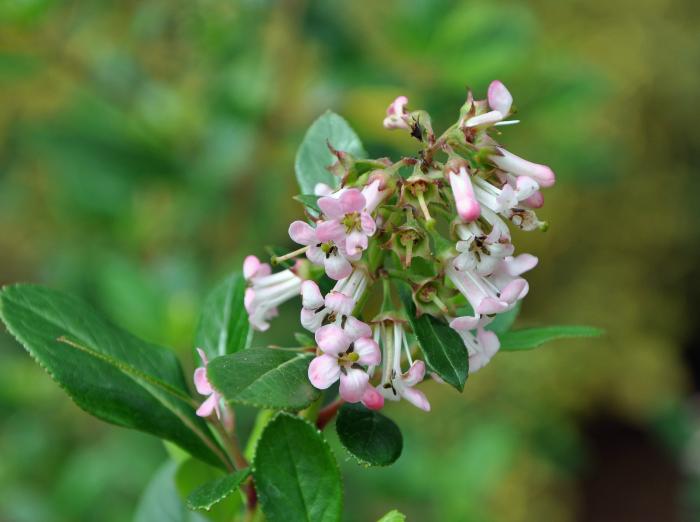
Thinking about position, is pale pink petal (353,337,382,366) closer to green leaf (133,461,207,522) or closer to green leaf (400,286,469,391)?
green leaf (400,286,469,391)

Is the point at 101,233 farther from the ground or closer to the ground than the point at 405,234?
closer to the ground

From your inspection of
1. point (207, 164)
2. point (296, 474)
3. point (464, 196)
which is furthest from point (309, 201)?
point (207, 164)

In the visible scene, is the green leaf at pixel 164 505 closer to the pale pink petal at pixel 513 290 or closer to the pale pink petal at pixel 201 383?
the pale pink petal at pixel 201 383

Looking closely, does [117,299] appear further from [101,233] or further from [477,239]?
[477,239]

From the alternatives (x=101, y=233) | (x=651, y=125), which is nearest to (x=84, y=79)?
(x=101, y=233)

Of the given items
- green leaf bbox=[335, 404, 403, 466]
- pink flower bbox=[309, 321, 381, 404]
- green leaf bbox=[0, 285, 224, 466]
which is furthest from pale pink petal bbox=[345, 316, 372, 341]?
green leaf bbox=[0, 285, 224, 466]

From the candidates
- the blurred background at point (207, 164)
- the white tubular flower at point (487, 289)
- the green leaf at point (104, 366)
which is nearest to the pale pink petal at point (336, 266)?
the white tubular flower at point (487, 289)

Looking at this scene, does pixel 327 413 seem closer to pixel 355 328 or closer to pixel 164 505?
pixel 355 328
